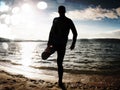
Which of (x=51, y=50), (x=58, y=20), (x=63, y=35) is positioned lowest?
(x=51, y=50)

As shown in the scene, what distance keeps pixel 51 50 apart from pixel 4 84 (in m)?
2.04

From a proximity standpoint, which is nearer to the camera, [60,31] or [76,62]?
[60,31]

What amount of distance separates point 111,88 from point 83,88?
98 cm

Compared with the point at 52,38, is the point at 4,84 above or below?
below

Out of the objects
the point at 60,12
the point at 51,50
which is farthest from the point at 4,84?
the point at 60,12

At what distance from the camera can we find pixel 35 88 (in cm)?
709

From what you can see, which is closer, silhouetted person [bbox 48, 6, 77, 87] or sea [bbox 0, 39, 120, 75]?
silhouetted person [bbox 48, 6, 77, 87]

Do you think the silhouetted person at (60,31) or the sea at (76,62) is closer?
the silhouetted person at (60,31)

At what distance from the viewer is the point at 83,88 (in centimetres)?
758

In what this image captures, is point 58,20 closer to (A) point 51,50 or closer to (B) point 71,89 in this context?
(A) point 51,50

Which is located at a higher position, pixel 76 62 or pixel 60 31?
pixel 60 31

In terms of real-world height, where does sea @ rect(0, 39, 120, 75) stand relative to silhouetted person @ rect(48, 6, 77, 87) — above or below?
below

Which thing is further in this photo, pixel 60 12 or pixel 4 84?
pixel 4 84

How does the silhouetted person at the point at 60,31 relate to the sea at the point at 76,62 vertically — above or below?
above
